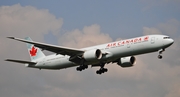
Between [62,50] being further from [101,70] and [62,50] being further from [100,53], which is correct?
[101,70]

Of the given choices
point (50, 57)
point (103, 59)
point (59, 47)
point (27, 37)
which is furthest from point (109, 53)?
point (27, 37)

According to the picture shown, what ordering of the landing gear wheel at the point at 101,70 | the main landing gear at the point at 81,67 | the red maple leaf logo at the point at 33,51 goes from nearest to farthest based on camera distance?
the main landing gear at the point at 81,67
the landing gear wheel at the point at 101,70
the red maple leaf logo at the point at 33,51

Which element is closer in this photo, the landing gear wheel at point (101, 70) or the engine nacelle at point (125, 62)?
the engine nacelle at point (125, 62)

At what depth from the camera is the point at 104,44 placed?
60750 mm

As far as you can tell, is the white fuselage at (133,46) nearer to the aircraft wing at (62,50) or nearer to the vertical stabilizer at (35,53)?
the aircraft wing at (62,50)

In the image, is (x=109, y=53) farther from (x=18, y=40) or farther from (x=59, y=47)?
(x=18, y=40)

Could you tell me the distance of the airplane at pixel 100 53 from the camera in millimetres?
56625

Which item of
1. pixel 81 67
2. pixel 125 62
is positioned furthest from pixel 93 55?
pixel 125 62

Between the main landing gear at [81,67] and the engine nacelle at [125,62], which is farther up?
the engine nacelle at [125,62]

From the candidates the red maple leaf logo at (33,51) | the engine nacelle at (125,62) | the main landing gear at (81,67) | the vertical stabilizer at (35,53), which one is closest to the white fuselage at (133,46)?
the main landing gear at (81,67)

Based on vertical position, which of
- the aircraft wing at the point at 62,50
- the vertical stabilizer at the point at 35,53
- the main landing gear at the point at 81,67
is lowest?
the main landing gear at the point at 81,67

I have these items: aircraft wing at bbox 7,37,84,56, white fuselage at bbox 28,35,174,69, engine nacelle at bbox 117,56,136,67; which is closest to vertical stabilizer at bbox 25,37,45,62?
aircraft wing at bbox 7,37,84,56

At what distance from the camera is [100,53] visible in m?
59.4

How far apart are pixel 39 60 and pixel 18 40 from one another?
12.8 metres
